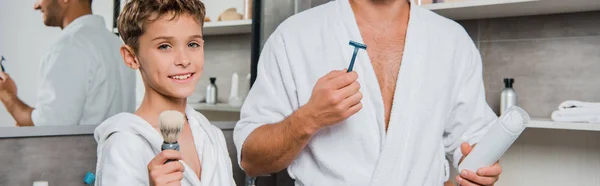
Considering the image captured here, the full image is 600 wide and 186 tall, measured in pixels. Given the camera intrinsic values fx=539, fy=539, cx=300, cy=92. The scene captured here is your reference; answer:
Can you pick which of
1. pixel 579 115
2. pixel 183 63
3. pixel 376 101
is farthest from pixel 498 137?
pixel 579 115

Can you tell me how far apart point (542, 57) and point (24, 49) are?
2007mm

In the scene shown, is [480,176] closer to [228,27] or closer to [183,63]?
[183,63]

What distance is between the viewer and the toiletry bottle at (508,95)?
2.26 metres

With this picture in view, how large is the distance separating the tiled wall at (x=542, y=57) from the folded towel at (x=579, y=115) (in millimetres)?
260

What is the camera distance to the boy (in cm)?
99

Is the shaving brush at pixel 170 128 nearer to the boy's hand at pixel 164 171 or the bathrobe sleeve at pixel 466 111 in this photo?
the boy's hand at pixel 164 171

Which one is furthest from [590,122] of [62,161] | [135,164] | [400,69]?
[62,161]

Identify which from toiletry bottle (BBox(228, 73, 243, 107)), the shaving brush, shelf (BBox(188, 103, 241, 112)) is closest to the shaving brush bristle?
the shaving brush

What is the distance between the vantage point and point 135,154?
100 centimetres

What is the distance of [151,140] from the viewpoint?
103 cm

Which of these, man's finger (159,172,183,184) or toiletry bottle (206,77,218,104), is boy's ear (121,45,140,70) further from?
toiletry bottle (206,77,218,104)

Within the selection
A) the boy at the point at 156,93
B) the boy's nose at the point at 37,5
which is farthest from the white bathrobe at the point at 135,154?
the boy's nose at the point at 37,5

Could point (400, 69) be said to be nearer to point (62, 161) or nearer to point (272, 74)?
point (272, 74)

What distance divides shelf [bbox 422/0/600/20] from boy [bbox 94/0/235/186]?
1370mm
